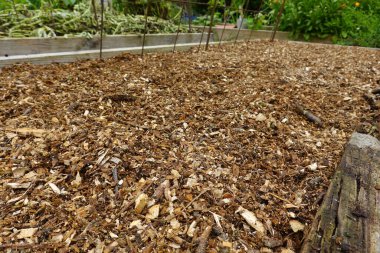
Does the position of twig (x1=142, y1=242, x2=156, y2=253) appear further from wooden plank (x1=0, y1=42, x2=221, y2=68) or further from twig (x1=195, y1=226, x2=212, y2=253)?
wooden plank (x1=0, y1=42, x2=221, y2=68)

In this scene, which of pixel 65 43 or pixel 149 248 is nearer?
pixel 149 248

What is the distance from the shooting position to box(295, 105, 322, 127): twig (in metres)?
1.86

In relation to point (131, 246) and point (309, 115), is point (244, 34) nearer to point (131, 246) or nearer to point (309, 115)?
point (309, 115)

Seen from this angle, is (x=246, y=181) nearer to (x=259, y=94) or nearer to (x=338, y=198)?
(x=338, y=198)

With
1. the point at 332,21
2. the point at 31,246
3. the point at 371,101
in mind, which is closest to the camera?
the point at 31,246

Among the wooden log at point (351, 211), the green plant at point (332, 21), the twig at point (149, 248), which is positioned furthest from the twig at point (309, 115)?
the green plant at point (332, 21)

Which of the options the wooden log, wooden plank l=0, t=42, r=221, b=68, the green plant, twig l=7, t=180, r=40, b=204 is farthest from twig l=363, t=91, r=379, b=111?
the green plant

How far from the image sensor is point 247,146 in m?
1.57

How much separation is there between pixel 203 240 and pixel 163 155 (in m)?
0.53

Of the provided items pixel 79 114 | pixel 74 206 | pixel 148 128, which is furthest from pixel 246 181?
pixel 79 114

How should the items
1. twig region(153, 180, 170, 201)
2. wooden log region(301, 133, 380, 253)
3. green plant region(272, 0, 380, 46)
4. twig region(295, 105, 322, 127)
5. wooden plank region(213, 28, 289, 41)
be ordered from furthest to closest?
green plant region(272, 0, 380, 46)
wooden plank region(213, 28, 289, 41)
twig region(295, 105, 322, 127)
twig region(153, 180, 170, 201)
wooden log region(301, 133, 380, 253)

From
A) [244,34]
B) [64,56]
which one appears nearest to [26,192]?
[64,56]

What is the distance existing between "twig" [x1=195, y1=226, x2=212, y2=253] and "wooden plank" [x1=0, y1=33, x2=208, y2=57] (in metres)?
2.16

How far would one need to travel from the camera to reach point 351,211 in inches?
39.4
